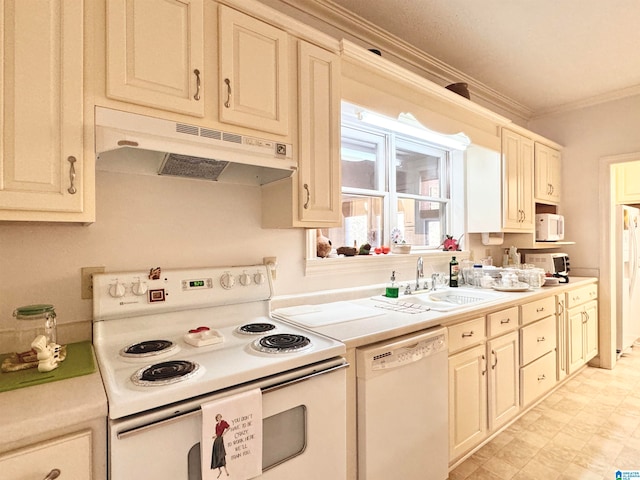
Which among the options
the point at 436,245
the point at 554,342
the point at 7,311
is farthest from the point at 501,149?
the point at 7,311

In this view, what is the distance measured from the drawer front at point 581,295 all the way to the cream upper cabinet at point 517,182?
2.31ft

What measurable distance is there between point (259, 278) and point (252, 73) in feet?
3.18

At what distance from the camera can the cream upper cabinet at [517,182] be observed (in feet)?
10.3

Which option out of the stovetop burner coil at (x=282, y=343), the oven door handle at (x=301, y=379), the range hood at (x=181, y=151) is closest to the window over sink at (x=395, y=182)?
the range hood at (x=181, y=151)

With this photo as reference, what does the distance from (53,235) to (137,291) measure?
1.25 feet

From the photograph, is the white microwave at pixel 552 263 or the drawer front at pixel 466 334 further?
the white microwave at pixel 552 263

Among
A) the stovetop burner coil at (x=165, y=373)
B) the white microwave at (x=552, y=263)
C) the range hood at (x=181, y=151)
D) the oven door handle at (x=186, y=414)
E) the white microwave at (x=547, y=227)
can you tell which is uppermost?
the range hood at (x=181, y=151)

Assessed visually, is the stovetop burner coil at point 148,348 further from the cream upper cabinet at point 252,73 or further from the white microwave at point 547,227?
the white microwave at point 547,227

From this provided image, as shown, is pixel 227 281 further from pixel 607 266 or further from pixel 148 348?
pixel 607 266

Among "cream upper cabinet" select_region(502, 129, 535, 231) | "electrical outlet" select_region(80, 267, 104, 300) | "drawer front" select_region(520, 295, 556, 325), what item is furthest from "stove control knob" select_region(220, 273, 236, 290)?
"cream upper cabinet" select_region(502, 129, 535, 231)

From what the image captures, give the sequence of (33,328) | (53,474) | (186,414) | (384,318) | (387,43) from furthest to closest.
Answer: (387,43) → (384,318) → (33,328) → (186,414) → (53,474)

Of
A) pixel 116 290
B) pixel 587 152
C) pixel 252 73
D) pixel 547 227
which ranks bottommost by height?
pixel 116 290

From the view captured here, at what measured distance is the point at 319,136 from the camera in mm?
1740

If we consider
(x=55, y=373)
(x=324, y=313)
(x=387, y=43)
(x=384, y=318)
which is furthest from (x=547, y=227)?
(x=55, y=373)
